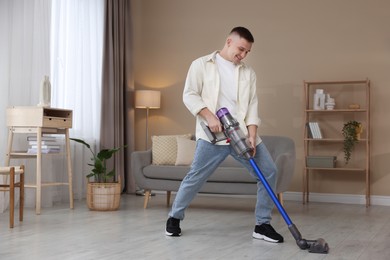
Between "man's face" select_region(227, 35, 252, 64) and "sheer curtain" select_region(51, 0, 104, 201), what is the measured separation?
265cm

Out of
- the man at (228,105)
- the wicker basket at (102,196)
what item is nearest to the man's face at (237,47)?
the man at (228,105)

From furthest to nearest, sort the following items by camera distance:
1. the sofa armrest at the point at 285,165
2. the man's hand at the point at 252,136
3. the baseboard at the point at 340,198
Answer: the baseboard at the point at 340,198, the sofa armrest at the point at 285,165, the man's hand at the point at 252,136

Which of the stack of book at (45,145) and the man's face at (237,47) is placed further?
the stack of book at (45,145)

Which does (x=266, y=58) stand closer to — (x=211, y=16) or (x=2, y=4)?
(x=211, y=16)

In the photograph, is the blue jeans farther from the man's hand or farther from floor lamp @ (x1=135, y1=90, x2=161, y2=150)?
floor lamp @ (x1=135, y1=90, x2=161, y2=150)

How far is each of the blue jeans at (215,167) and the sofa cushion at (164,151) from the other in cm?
182

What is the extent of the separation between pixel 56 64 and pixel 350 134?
295 cm

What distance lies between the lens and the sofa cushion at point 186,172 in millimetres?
4910

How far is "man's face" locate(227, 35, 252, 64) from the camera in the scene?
11.2 feet

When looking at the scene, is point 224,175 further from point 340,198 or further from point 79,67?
point 79,67

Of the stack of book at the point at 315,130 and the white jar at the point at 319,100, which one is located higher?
the white jar at the point at 319,100

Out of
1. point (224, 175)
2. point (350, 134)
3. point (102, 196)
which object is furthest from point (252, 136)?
point (350, 134)

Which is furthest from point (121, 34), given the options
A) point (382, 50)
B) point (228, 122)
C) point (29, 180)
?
point (228, 122)

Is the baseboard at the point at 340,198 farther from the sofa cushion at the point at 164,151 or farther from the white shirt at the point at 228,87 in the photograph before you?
the white shirt at the point at 228,87
